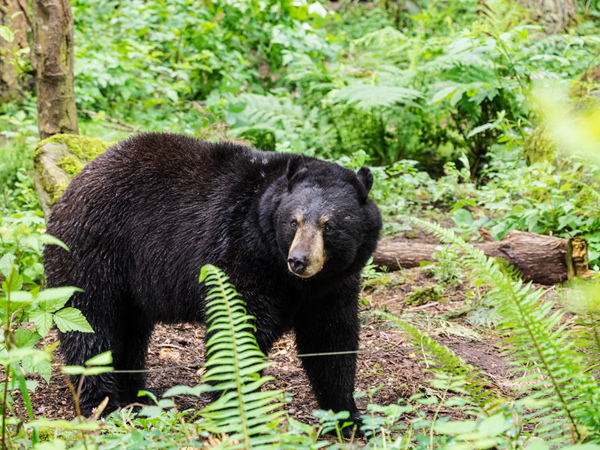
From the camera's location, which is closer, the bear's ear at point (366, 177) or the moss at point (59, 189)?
the bear's ear at point (366, 177)

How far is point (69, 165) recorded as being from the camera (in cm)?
602

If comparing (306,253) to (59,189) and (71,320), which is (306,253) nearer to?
(71,320)

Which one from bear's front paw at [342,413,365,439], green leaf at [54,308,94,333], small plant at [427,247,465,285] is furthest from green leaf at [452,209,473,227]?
green leaf at [54,308,94,333]

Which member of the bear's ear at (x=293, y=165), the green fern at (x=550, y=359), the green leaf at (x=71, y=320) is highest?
the bear's ear at (x=293, y=165)

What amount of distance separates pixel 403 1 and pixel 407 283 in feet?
37.2

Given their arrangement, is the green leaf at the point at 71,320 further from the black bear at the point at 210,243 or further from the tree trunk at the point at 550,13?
the tree trunk at the point at 550,13

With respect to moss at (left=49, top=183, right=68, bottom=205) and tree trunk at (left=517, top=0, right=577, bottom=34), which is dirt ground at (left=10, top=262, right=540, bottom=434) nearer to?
moss at (left=49, top=183, right=68, bottom=205)

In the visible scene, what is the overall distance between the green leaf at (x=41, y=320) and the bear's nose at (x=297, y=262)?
1.33m

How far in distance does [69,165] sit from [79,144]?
0.32m

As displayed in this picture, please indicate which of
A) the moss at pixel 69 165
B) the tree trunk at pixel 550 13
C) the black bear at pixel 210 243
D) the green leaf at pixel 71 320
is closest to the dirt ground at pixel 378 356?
the black bear at pixel 210 243

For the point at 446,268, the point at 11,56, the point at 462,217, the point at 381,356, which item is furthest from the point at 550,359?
the point at 11,56

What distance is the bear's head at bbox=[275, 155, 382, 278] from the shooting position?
141 inches

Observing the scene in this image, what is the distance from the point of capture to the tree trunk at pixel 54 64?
5914 mm

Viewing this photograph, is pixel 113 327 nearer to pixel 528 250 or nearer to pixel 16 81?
pixel 528 250
